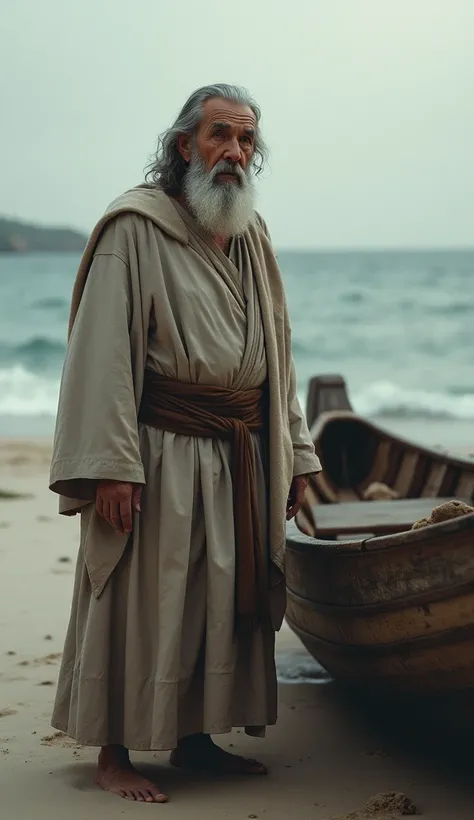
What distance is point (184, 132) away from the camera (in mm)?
3100

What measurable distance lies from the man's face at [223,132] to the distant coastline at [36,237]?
3691 centimetres

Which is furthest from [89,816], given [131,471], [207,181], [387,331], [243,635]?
[387,331]

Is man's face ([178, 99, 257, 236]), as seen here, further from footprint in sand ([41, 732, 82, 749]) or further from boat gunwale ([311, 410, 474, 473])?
boat gunwale ([311, 410, 474, 473])

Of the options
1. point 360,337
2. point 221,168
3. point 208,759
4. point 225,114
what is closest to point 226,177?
point 221,168

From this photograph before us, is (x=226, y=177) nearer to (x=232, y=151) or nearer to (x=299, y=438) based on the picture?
(x=232, y=151)

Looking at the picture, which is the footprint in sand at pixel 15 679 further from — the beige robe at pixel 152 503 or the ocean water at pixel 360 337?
the ocean water at pixel 360 337

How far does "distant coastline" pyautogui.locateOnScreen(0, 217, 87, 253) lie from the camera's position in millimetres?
39594

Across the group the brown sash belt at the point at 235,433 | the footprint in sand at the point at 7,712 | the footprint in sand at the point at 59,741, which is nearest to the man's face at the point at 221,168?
the brown sash belt at the point at 235,433

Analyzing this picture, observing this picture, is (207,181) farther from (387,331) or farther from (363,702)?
(387,331)

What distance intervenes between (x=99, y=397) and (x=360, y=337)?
2342cm

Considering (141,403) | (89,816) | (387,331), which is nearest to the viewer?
(89,816)

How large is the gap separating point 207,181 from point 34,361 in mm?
19338

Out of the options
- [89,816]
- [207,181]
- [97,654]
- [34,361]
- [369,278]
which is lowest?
[89,816]

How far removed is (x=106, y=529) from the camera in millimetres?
2910
